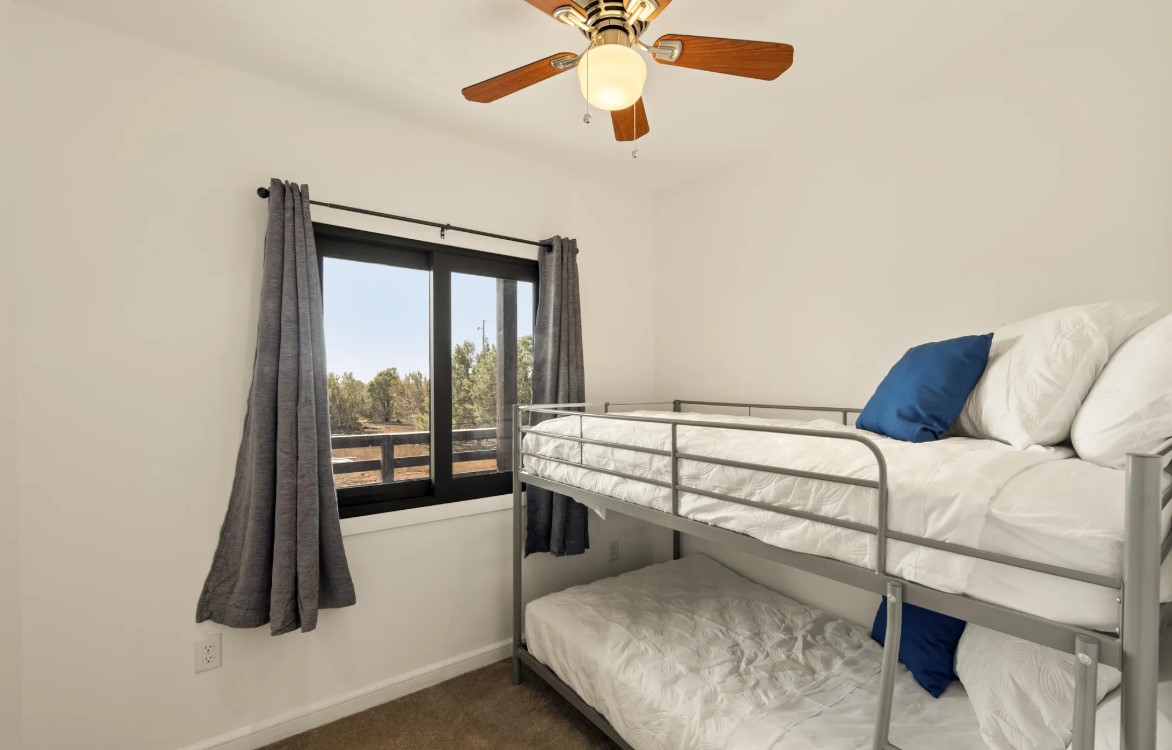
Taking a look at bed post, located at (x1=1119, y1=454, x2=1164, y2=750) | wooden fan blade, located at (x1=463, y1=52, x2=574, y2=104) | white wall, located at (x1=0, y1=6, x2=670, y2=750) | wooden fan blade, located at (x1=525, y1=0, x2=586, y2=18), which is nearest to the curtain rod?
white wall, located at (x1=0, y1=6, x2=670, y2=750)

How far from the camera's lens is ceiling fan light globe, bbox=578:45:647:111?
126cm

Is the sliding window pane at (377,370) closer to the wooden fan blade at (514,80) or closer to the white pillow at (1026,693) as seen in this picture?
the wooden fan blade at (514,80)

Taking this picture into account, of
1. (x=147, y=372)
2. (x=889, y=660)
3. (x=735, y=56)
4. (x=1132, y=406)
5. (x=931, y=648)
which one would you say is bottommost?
(x=931, y=648)

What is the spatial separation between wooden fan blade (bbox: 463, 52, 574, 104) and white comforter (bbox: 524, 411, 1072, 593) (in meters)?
1.11

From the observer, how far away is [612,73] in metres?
1.26

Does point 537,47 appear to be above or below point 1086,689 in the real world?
above

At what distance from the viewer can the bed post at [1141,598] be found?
751mm

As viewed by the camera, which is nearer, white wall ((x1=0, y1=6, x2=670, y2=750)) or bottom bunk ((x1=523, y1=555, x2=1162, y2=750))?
bottom bunk ((x1=523, y1=555, x2=1162, y2=750))

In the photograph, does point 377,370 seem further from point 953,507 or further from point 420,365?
point 953,507

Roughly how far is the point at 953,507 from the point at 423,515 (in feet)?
6.51

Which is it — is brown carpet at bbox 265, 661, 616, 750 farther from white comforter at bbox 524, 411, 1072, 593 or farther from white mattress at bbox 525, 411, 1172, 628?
white mattress at bbox 525, 411, 1172, 628

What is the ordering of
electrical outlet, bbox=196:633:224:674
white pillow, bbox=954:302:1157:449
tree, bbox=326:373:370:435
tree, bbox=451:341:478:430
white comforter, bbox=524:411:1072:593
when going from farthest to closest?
tree, bbox=451:341:478:430
tree, bbox=326:373:370:435
electrical outlet, bbox=196:633:224:674
white pillow, bbox=954:302:1157:449
white comforter, bbox=524:411:1072:593

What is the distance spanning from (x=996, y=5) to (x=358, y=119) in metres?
2.29

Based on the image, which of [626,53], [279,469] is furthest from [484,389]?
[626,53]
